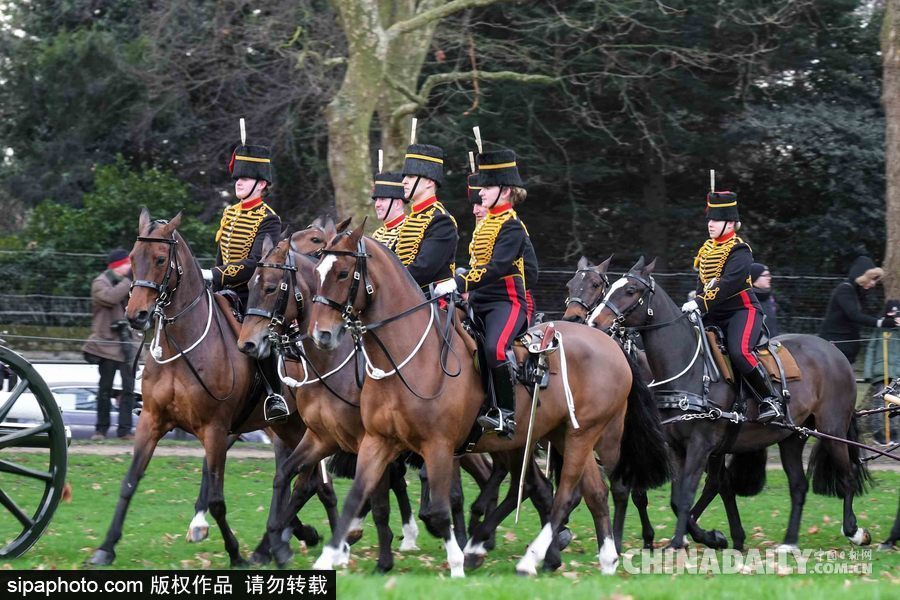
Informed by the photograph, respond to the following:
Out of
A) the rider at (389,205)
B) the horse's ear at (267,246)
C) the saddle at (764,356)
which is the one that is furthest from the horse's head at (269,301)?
the saddle at (764,356)

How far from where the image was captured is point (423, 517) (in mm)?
9500

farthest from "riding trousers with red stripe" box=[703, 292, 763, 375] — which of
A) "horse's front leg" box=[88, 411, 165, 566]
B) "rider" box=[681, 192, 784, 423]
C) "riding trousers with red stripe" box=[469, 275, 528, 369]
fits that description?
"horse's front leg" box=[88, 411, 165, 566]

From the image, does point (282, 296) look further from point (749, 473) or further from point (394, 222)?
point (749, 473)

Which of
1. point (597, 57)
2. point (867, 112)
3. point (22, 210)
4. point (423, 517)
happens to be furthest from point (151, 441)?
point (22, 210)

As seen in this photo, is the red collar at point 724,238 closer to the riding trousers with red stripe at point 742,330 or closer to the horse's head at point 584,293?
the riding trousers with red stripe at point 742,330

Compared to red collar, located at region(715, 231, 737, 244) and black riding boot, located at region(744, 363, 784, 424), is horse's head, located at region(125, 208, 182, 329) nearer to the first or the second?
red collar, located at region(715, 231, 737, 244)

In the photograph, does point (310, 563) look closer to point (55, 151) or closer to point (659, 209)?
point (659, 209)

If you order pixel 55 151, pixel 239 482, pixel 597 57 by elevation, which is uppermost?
pixel 597 57

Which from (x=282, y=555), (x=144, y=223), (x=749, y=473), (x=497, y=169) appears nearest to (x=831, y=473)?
(x=749, y=473)

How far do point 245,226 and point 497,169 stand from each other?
2.57 metres

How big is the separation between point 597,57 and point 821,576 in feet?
53.1

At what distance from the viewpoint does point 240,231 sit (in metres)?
10.9

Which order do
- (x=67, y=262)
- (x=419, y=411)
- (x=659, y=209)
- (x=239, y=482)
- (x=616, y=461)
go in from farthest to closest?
(x=659, y=209)
(x=67, y=262)
(x=239, y=482)
(x=616, y=461)
(x=419, y=411)

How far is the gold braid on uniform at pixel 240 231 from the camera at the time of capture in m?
10.9
